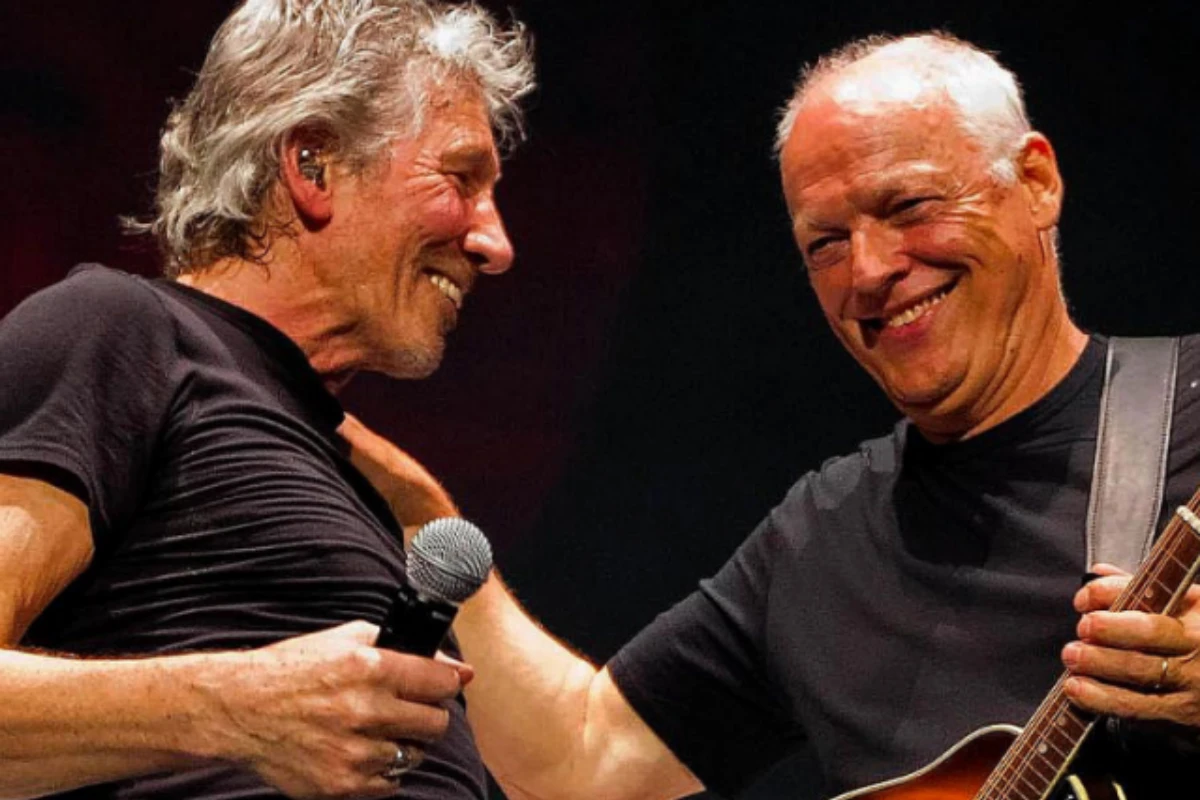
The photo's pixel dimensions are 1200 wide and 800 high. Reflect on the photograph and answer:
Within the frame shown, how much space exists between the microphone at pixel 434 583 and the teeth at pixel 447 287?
2.57 feet

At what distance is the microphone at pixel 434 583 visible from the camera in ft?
4.42

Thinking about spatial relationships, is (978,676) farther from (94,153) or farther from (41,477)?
(94,153)

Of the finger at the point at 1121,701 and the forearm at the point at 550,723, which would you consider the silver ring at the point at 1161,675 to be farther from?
the forearm at the point at 550,723

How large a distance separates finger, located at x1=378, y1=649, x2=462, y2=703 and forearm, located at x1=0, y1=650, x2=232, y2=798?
0.18 m

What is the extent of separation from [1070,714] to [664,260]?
1.47 m

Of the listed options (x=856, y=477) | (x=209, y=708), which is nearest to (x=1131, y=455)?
(x=856, y=477)

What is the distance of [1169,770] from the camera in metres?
1.79

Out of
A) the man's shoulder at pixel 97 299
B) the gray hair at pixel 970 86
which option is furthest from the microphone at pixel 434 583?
the gray hair at pixel 970 86

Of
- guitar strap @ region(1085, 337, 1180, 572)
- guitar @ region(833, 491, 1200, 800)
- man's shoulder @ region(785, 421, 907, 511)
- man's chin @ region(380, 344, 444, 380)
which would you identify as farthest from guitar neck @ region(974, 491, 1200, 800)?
man's chin @ region(380, 344, 444, 380)

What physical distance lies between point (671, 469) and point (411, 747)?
1582 millimetres

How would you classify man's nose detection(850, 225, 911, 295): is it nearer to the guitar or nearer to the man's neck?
the man's neck

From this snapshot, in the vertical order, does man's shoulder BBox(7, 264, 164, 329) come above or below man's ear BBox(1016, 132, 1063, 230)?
below

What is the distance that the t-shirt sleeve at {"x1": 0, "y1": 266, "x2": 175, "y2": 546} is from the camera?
161 cm

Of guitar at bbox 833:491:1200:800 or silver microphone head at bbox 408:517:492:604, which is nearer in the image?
silver microphone head at bbox 408:517:492:604
